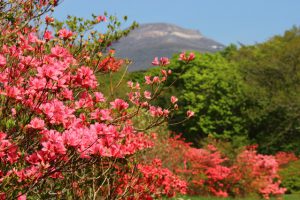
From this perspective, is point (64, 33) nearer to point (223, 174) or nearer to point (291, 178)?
point (223, 174)

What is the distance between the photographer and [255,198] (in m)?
17.8

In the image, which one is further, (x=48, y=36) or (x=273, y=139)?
(x=273, y=139)

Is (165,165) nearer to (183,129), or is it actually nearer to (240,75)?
(183,129)

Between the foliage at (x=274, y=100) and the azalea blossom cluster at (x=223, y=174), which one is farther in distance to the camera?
the foliage at (x=274, y=100)

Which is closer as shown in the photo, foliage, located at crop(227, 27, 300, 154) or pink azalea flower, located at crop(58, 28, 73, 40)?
pink azalea flower, located at crop(58, 28, 73, 40)

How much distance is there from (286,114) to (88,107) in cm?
2510

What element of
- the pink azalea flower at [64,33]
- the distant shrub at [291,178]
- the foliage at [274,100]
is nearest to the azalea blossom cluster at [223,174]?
the distant shrub at [291,178]

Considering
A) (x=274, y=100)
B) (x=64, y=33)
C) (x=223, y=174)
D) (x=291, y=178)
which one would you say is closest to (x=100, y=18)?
(x=64, y=33)

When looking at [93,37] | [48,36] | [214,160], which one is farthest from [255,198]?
[48,36]

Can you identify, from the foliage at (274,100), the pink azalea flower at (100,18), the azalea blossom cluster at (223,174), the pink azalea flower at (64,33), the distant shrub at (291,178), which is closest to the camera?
the pink azalea flower at (64,33)

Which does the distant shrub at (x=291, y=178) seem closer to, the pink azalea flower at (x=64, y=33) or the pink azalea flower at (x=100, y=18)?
the pink azalea flower at (x=100, y=18)

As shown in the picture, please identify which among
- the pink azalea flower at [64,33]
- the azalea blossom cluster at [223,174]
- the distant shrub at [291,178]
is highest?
Result: the pink azalea flower at [64,33]

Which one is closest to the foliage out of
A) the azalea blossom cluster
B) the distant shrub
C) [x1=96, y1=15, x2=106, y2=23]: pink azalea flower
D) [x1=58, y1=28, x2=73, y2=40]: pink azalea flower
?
the distant shrub

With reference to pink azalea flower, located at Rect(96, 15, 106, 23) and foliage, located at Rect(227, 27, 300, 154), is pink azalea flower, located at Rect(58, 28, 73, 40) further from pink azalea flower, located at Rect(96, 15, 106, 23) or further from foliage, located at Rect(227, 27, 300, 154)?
foliage, located at Rect(227, 27, 300, 154)
